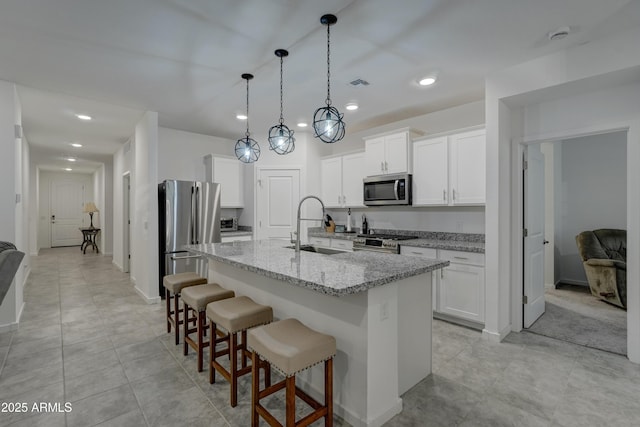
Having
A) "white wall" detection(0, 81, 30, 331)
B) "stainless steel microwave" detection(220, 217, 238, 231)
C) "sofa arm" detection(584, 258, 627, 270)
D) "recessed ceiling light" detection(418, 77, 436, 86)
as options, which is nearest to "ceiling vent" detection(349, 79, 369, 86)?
"recessed ceiling light" detection(418, 77, 436, 86)

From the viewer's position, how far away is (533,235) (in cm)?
348

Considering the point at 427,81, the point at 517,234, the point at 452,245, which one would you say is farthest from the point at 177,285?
the point at 517,234

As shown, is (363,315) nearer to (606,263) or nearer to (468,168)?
(468,168)

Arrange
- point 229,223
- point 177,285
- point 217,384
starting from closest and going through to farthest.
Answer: point 217,384
point 177,285
point 229,223

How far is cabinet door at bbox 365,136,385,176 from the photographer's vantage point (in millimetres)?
4395

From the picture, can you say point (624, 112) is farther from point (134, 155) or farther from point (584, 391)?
point (134, 155)

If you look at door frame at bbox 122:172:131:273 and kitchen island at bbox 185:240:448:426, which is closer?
kitchen island at bbox 185:240:448:426

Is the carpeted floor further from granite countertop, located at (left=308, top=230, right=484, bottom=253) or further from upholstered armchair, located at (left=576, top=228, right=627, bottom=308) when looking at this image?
granite countertop, located at (left=308, top=230, right=484, bottom=253)

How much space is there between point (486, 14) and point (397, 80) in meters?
1.17

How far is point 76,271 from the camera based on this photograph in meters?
6.40

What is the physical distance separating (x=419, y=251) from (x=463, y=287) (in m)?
0.61

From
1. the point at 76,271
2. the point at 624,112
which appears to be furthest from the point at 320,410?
the point at 76,271

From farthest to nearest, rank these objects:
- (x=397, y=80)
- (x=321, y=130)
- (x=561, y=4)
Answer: (x=397, y=80) → (x=321, y=130) → (x=561, y=4)

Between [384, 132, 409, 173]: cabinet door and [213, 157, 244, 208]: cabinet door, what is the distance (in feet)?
8.80
